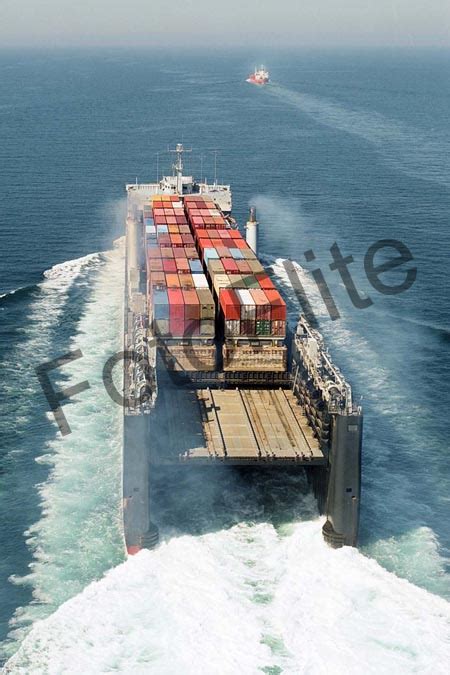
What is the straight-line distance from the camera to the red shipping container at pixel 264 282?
177ft

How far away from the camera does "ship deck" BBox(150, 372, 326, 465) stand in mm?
41438

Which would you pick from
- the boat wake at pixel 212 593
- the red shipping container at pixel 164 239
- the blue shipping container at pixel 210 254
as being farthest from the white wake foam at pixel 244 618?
the red shipping container at pixel 164 239

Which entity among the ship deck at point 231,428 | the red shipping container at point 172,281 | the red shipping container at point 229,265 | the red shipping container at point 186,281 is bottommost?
the ship deck at point 231,428

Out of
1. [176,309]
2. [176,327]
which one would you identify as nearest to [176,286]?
[176,309]

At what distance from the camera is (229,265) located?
58.4m

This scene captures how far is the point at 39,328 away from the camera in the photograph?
2677 inches

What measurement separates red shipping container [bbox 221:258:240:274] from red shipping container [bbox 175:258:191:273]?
261 centimetres

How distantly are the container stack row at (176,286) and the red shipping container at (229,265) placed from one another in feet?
5.66

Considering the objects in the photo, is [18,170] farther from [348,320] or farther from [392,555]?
[392,555]

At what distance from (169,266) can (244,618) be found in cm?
2949

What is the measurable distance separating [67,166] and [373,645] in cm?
10893

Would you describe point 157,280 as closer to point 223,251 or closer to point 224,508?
point 223,251

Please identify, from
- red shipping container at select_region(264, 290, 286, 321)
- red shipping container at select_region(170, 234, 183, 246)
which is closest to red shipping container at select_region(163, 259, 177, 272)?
red shipping container at select_region(170, 234, 183, 246)

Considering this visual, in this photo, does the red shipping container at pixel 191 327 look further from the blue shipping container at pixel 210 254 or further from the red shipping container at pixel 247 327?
the blue shipping container at pixel 210 254
